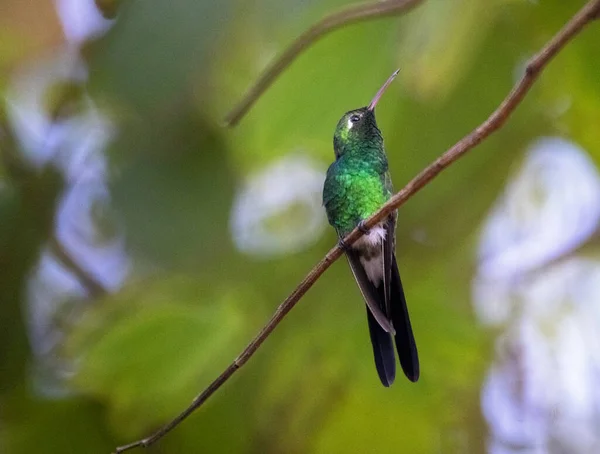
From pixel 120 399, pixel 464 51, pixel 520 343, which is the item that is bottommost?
pixel 520 343

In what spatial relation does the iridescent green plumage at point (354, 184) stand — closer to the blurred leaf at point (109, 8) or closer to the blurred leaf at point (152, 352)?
the blurred leaf at point (152, 352)

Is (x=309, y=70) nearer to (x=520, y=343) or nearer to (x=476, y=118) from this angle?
(x=476, y=118)

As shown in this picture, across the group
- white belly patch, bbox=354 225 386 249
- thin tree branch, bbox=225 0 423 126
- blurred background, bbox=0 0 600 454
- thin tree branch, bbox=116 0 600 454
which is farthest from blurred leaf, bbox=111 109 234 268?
thin tree branch, bbox=116 0 600 454

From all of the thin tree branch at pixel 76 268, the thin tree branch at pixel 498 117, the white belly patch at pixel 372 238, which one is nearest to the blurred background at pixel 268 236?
the thin tree branch at pixel 76 268

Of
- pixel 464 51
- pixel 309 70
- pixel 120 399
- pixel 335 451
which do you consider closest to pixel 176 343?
pixel 120 399

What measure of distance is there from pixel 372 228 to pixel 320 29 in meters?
0.24

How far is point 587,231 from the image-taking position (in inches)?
34.1

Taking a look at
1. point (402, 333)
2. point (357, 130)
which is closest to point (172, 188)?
point (357, 130)

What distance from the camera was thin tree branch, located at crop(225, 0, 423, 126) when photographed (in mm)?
651

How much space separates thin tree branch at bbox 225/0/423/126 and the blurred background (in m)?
0.03

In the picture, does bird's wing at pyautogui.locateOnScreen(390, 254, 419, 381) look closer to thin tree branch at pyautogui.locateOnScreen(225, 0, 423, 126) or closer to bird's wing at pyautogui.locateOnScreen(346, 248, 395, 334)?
bird's wing at pyautogui.locateOnScreen(346, 248, 395, 334)

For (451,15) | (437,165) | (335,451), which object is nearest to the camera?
(437,165)

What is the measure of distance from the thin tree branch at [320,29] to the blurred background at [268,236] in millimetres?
26

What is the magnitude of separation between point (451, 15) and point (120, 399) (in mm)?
585
